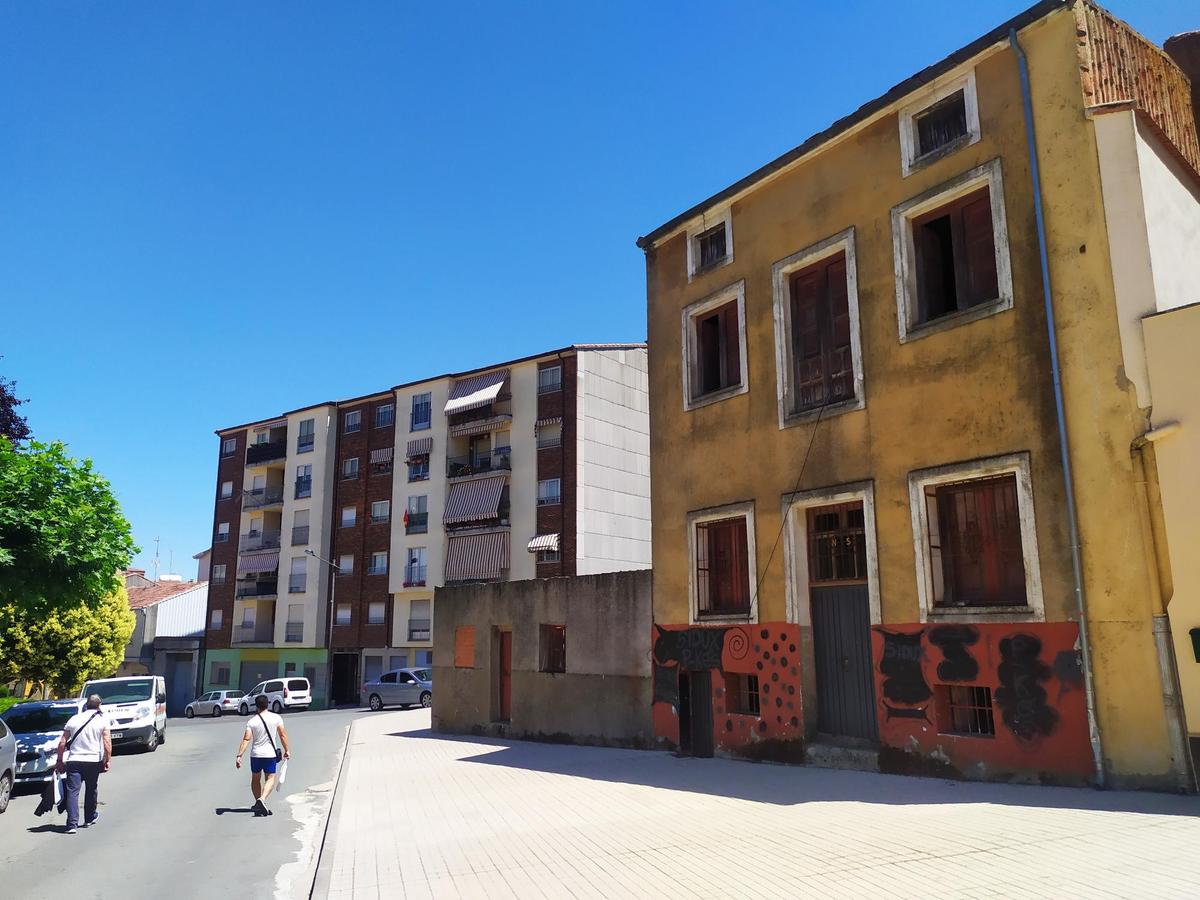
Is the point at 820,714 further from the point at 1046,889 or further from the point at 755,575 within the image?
the point at 1046,889

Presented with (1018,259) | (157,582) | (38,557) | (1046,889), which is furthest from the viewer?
(157,582)

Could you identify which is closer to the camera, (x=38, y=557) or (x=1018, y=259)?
(x=1018, y=259)

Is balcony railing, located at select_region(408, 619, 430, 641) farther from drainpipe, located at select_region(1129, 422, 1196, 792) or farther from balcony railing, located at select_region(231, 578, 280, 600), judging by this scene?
drainpipe, located at select_region(1129, 422, 1196, 792)

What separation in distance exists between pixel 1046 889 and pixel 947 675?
18.0 ft

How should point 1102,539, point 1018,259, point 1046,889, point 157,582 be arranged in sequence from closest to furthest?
point 1046,889, point 1102,539, point 1018,259, point 157,582

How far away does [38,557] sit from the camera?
53.2ft

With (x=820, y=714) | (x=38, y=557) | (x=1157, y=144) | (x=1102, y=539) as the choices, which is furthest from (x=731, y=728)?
(x=38, y=557)

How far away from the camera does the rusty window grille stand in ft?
36.8

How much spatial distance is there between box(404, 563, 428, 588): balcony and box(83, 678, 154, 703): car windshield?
2345 cm

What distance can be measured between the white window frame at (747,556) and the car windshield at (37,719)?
40.3 ft

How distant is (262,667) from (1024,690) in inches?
1989

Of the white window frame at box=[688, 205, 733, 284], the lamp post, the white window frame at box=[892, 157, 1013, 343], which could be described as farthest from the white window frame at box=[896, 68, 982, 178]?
the lamp post

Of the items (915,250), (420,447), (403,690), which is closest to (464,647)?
(915,250)

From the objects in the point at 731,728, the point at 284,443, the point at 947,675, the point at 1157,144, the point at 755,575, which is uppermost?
the point at 284,443
